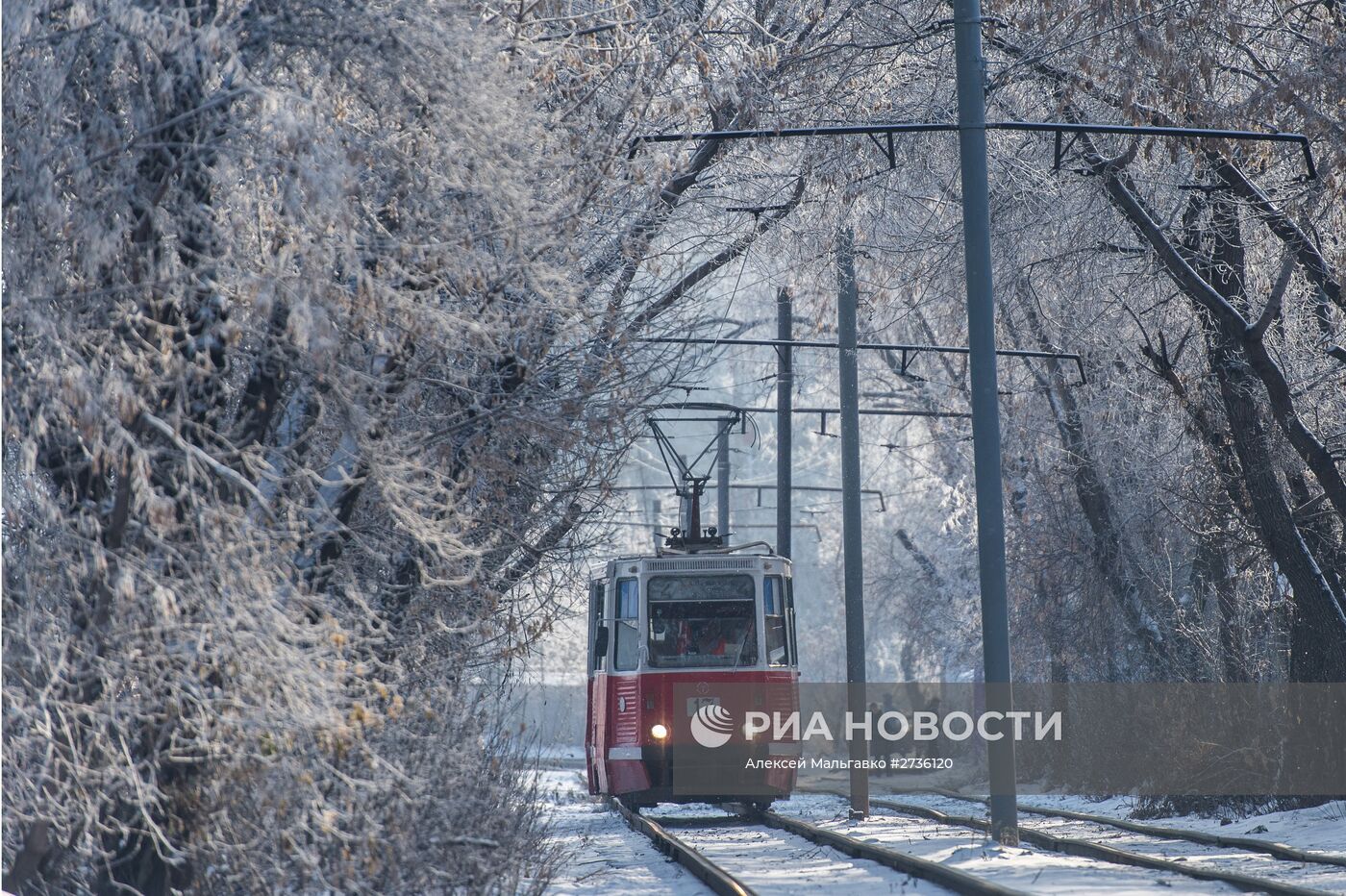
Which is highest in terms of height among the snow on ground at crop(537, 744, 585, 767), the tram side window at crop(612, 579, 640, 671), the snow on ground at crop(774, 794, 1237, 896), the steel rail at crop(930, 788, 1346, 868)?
the tram side window at crop(612, 579, 640, 671)

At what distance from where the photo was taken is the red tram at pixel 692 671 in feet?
59.2

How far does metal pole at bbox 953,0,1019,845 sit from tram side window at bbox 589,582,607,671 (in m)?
6.28

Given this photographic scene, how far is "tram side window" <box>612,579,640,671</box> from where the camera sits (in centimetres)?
1834

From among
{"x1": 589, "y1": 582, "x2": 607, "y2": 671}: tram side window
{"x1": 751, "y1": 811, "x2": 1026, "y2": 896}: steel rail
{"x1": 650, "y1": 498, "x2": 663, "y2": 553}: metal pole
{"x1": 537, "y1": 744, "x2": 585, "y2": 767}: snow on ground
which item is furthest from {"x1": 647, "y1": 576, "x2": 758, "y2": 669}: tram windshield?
{"x1": 537, "y1": 744, "x2": 585, "y2": 767}: snow on ground

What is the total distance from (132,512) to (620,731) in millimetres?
11476

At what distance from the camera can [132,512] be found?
7.33 meters

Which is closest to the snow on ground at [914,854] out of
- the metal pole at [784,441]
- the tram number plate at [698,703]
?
the tram number plate at [698,703]

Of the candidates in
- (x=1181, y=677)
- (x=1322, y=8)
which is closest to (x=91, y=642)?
(x=1322, y=8)

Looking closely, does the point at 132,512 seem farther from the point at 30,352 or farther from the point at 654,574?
the point at 654,574

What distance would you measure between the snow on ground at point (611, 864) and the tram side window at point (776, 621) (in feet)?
8.38

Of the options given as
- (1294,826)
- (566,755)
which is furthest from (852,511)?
(566,755)

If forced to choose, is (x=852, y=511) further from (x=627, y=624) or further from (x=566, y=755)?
(x=566, y=755)

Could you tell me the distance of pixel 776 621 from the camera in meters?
18.5

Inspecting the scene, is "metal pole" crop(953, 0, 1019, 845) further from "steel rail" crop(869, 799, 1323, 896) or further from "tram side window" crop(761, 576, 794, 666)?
"tram side window" crop(761, 576, 794, 666)
